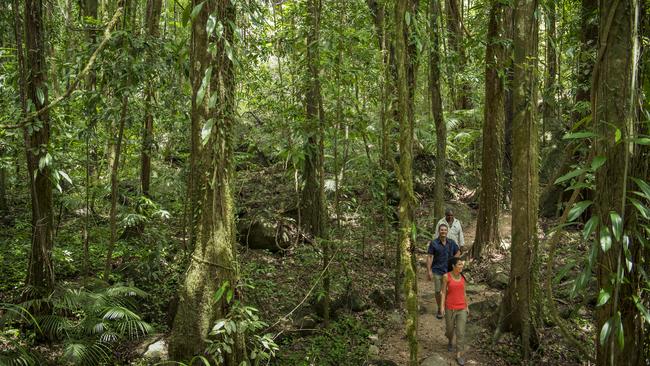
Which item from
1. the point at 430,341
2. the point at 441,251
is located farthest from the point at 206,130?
the point at 430,341

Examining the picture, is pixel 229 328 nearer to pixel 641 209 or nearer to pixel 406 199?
pixel 406 199

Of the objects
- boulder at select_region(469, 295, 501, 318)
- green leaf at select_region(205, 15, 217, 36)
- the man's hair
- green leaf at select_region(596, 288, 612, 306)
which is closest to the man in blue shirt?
the man's hair

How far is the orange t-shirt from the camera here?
6715 mm

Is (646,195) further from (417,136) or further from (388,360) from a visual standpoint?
(417,136)

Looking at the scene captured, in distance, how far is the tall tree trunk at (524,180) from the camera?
6871mm

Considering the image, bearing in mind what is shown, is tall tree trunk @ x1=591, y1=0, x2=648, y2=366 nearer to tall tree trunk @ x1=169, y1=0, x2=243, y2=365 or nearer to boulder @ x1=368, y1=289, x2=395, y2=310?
tall tree trunk @ x1=169, y1=0, x2=243, y2=365

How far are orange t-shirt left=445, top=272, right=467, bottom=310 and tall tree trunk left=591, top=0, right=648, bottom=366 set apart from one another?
3.17 meters

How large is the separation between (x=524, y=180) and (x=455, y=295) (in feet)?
6.39

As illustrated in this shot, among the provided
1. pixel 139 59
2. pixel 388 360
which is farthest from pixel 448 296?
pixel 139 59

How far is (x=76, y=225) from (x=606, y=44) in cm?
1124

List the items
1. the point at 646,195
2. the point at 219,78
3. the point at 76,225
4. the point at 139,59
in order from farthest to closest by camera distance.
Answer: the point at 76,225
the point at 139,59
the point at 219,78
the point at 646,195

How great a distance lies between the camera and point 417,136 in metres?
14.7

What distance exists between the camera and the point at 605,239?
316 centimetres

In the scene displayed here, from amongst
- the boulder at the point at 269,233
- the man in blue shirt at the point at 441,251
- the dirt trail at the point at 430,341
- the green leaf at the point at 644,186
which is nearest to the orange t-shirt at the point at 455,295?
the dirt trail at the point at 430,341
